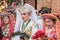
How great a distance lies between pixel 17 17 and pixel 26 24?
104 millimetres

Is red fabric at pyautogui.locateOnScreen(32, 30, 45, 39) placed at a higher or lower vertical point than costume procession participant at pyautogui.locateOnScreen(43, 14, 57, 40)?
lower

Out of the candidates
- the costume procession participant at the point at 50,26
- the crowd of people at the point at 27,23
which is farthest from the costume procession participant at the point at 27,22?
the costume procession participant at the point at 50,26

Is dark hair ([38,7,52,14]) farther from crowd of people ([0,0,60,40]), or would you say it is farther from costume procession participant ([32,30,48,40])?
costume procession participant ([32,30,48,40])

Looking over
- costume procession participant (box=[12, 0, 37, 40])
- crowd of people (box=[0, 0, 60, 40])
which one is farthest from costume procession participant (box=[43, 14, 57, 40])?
costume procession participant (box=[12, 0, 37, 40])

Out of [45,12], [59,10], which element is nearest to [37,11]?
[45,12]

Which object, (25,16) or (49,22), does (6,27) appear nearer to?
(25,16)

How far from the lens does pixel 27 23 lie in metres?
1.74

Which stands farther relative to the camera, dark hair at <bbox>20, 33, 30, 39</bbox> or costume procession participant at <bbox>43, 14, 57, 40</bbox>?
dark hair at <bbox>20, 33, 30, 39</bbox>

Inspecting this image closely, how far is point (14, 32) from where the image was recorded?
70.7 inches

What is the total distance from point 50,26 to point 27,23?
208 mm

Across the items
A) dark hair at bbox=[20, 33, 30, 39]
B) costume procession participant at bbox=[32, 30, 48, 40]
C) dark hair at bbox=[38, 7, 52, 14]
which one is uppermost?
dark hair at bbox=[38, 7, 52, 14]

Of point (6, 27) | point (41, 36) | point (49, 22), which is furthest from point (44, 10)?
point (6, 27)

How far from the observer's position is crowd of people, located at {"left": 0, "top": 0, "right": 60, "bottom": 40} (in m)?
1.65

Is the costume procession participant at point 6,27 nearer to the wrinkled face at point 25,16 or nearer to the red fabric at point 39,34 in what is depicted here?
the wrinkled face at point 25,16
